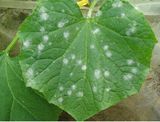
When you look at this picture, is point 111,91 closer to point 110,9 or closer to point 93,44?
point 93,44

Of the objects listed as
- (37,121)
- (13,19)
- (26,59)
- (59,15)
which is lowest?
(37,121)

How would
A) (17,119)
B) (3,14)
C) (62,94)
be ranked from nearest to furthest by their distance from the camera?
(62,94), (17,119), (3,14)

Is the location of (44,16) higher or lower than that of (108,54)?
higher

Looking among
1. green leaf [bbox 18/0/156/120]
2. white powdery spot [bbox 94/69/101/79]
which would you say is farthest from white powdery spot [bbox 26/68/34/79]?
white powdery spot [bbox 94/69/101/79]

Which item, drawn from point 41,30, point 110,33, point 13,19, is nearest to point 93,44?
point 110,33

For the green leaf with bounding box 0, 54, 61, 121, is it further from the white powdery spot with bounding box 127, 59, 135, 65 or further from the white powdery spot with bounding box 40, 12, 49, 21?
the white powdery spot with bounding box 127, 59, 135, 65

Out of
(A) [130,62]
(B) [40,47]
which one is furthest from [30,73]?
(A) [130,62]

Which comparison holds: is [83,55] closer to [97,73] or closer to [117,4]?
[97,73]
